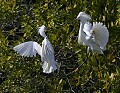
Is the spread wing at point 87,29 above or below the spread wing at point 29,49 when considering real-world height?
above

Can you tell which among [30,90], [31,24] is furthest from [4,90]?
[31,24]

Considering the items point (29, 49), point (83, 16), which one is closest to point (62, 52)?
point (29, 49)

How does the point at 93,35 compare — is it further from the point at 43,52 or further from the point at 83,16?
the point at 43,52

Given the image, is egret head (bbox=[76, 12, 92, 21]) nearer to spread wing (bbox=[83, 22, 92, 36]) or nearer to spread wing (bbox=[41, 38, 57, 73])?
spread wing (bbox=[83, 22, 92, 36])

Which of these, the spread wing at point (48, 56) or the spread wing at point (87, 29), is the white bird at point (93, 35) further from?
the spread wing at point (48, 56)

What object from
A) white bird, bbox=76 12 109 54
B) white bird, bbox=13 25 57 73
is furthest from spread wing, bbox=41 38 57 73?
white bird, bbox=76 12 109 54

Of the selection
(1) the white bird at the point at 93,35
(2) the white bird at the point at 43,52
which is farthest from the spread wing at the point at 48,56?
(1) the white bird at the point at 93,35

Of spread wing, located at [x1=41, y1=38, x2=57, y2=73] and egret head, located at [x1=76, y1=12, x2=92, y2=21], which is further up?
egret head, located at [x1=76, y1=12, x2=92, y2=21]
